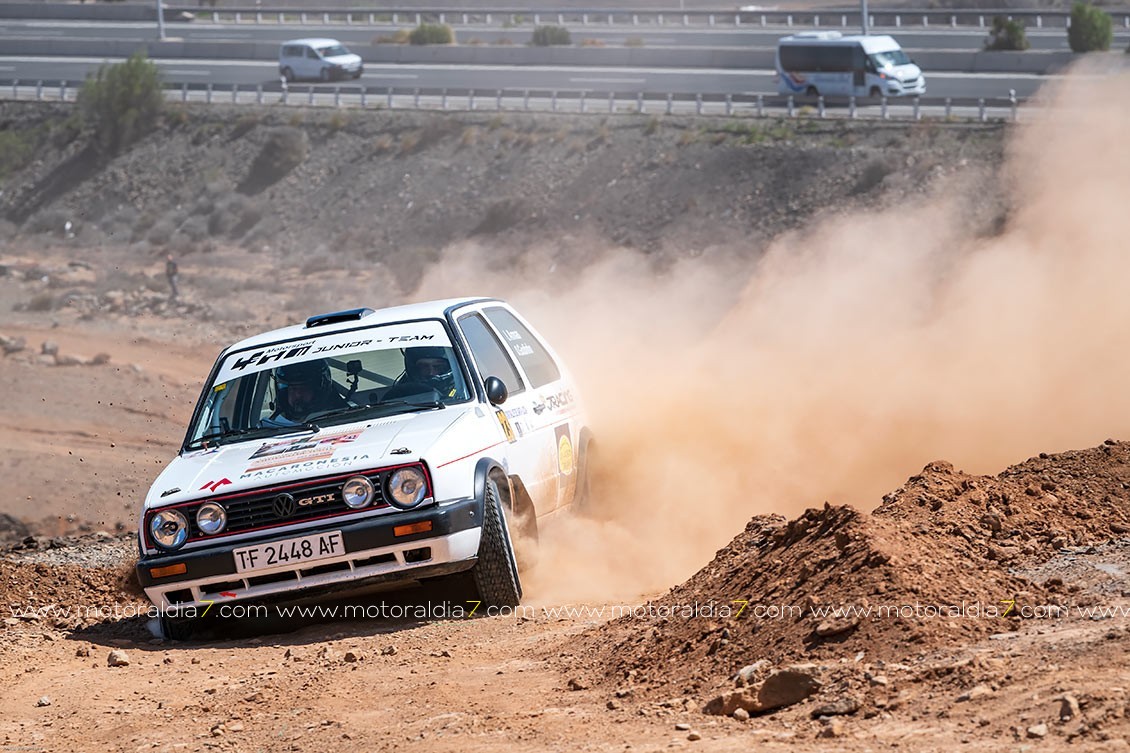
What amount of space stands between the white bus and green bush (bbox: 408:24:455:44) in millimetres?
17004

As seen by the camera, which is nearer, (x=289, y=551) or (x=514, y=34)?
(x=289, y=551)

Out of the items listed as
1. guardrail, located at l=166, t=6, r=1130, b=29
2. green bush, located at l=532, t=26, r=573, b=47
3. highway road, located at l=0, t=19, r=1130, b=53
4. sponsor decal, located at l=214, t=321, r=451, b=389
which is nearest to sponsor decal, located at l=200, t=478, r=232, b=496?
sponsor decal, located at l=214, t=321, r=451, b=389

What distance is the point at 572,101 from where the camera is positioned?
138 feet

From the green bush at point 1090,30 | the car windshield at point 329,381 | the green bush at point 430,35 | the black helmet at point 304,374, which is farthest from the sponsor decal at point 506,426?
the green bush at point 430,35

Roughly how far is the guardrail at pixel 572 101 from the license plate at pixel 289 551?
28.1 metres

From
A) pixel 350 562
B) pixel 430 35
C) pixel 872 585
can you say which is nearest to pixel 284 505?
pixel 350 562

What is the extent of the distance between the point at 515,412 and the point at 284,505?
1.69 meters

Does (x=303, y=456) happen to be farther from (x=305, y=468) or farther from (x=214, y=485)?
(x=214, y=485)

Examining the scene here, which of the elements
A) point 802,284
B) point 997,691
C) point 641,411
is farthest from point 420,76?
point 997,691

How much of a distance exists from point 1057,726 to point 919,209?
Answer: 26530 mm

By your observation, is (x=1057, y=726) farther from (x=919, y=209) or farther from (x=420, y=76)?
(x=420, y=76)

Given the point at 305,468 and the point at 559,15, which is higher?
the point at 559,15

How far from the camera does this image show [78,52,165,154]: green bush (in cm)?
4722

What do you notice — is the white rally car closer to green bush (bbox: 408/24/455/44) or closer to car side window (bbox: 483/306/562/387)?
car side window (bbox: 483/306/562/387)
